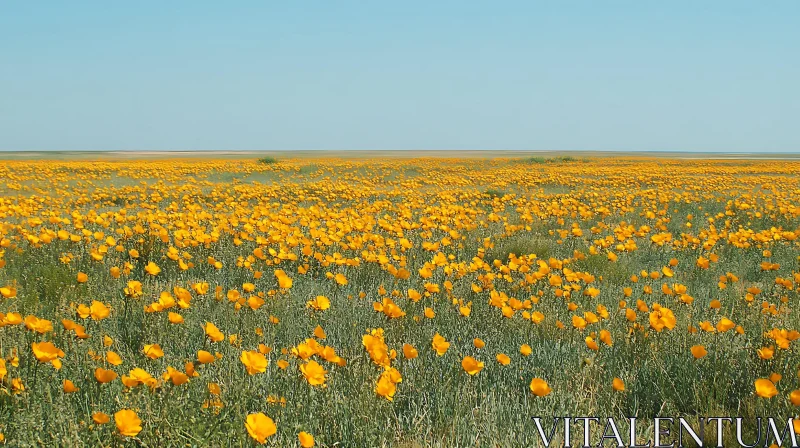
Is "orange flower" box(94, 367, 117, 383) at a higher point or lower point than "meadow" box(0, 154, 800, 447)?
higher

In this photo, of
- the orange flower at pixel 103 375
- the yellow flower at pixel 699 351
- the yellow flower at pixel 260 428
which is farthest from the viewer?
the yellow flower at pixel 699 351

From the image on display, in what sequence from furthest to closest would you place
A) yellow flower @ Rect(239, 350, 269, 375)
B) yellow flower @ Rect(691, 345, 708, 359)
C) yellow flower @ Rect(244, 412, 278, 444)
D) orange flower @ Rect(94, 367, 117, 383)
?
yellow flower @ Rect(691, 345, 708, 359) < yellow flower @ Rect(239, 350, 269, 375) < orange flower @ Rect(94, 367, 117, 383) < yellow flower @ Rect(244, 412, 278, 444)

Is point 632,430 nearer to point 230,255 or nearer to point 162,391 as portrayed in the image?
point 162,391

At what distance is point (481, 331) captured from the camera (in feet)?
12.4

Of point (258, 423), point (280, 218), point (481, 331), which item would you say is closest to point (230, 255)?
point (280, 218)

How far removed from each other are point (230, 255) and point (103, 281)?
4.24ft

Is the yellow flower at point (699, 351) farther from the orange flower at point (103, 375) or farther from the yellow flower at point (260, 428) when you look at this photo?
the orange flower at point (103, 375)

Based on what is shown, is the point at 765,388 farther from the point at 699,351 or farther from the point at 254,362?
the point at 254,362

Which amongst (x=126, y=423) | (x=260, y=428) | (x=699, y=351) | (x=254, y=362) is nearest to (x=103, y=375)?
(x=126, y=423)

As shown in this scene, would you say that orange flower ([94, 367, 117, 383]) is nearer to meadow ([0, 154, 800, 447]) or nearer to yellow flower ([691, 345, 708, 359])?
meadow ([0, 154, 800, 447])

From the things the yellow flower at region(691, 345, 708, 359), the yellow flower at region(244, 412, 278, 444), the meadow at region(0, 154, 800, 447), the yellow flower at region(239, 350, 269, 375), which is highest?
the yellow flower at region(239, 350, 269, 375)

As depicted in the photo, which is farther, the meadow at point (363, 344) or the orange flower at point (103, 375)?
the meadow at point (363, 344)

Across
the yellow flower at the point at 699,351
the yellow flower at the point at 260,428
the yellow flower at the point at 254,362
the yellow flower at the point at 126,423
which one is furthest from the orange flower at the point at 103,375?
the yellow flower at the point at 699,351

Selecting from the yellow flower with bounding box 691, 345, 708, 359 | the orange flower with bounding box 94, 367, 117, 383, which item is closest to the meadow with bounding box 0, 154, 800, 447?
the orange flower with bounding box 94, 367, 117, 383
